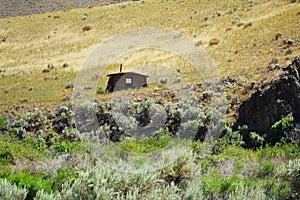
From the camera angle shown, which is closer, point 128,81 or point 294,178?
point 294,178

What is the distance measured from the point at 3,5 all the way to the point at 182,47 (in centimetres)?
4305

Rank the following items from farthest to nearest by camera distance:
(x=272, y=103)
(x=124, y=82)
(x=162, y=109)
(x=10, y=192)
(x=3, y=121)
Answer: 1. (x=124, y=82)
2. (x=3, y=121)
3. (x=162, y=109)
4. (x=272, y=103)
5. (x=10, y=192)

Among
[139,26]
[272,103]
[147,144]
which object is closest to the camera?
[147,144]

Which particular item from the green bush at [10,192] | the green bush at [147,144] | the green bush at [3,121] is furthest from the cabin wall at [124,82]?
the green bush at [10,192]

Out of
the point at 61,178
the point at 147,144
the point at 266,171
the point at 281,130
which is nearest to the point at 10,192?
the point at 61,178

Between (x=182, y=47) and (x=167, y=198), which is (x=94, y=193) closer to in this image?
(x=167, y=198)

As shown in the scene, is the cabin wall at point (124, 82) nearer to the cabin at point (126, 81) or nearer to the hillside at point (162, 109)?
the cabin at point (126, 81)

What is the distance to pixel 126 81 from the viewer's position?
28094 mm

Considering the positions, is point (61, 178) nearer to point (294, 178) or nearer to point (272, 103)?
point (294, 178)

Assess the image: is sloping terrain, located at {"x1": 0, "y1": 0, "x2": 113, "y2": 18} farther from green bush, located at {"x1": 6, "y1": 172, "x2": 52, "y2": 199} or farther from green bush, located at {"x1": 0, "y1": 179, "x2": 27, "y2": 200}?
green bush, located at {"x1": 0, "y1": 179, "x2": 27, "y2": 200}

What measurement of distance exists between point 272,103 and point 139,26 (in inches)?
1313

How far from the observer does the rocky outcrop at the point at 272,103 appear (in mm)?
19234

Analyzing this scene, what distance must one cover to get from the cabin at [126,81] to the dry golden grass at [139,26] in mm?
1907

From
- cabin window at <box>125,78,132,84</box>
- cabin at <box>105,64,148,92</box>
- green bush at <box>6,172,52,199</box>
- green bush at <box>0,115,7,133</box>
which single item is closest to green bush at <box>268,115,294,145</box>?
cabin at <box>105,64,148,92</box>
